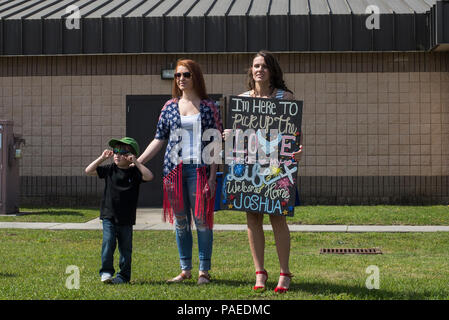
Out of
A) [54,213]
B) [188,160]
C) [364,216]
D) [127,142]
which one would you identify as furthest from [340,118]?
[127,142]

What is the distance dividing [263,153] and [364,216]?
7.60m

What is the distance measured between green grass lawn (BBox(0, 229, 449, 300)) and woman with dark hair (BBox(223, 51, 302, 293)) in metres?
0.15

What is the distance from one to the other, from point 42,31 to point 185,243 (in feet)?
36.3

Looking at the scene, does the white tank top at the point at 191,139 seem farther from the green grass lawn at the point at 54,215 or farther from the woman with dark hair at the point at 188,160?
the green grass lawn at the point at 54,215

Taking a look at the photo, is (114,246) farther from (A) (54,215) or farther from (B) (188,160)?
(A) (54,215)

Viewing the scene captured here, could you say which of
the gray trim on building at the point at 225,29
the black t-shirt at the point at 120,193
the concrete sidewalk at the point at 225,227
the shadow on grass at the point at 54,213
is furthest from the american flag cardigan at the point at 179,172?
the gray trim on building at the point at 225,29

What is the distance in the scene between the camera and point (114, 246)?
6.30 metres

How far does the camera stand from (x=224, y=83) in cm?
1606

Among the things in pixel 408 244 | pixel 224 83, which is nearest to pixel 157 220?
pixel 224 83

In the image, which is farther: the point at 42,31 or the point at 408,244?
the point at 42,31

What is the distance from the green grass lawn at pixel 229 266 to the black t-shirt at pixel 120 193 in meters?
0.63
